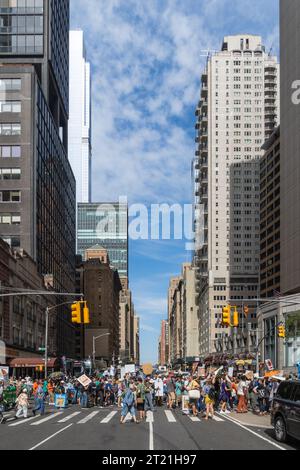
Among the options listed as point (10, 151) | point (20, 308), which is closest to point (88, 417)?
point (20, 308)

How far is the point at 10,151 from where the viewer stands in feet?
288

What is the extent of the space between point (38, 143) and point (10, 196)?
30.3ft

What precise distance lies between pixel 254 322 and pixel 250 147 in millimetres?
47172

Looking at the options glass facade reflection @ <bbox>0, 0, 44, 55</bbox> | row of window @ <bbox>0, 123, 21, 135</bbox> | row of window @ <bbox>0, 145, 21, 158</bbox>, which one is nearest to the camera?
row of window @ <bbox>0, 145, 21, 158</bbox>

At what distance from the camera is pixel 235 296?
17425cm

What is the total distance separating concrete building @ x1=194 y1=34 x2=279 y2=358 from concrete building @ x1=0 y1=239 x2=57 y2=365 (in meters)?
91.4

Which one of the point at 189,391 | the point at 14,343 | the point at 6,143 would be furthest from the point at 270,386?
the point at 6,143

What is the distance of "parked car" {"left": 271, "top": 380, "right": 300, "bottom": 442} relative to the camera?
19453mm

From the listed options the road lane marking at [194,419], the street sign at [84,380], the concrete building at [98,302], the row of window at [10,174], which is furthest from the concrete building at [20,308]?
the concrete building at [98,302]

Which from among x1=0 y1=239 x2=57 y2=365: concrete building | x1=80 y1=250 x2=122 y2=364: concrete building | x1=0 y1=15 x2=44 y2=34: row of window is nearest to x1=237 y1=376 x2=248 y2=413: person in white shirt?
x1=0 y1=239 x2=57 y2=365: concrete building

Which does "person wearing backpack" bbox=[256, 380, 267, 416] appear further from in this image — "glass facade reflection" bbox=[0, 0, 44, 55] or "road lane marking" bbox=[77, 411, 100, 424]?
"glass facade reflection" bbox=[0, 0, 44, 55]

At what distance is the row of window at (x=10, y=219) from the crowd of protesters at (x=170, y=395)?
44.9 meters

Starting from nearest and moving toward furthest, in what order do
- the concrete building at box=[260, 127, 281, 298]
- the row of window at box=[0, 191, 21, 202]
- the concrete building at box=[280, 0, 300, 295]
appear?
1. the row of window at box=[0, 191, 21, 202]
2. the concrete building at box=[280, 0, 300, 295]
3. the concrete building at box=[260, 127, 281, 298]

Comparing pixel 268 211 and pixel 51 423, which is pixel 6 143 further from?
pixel 268 211
